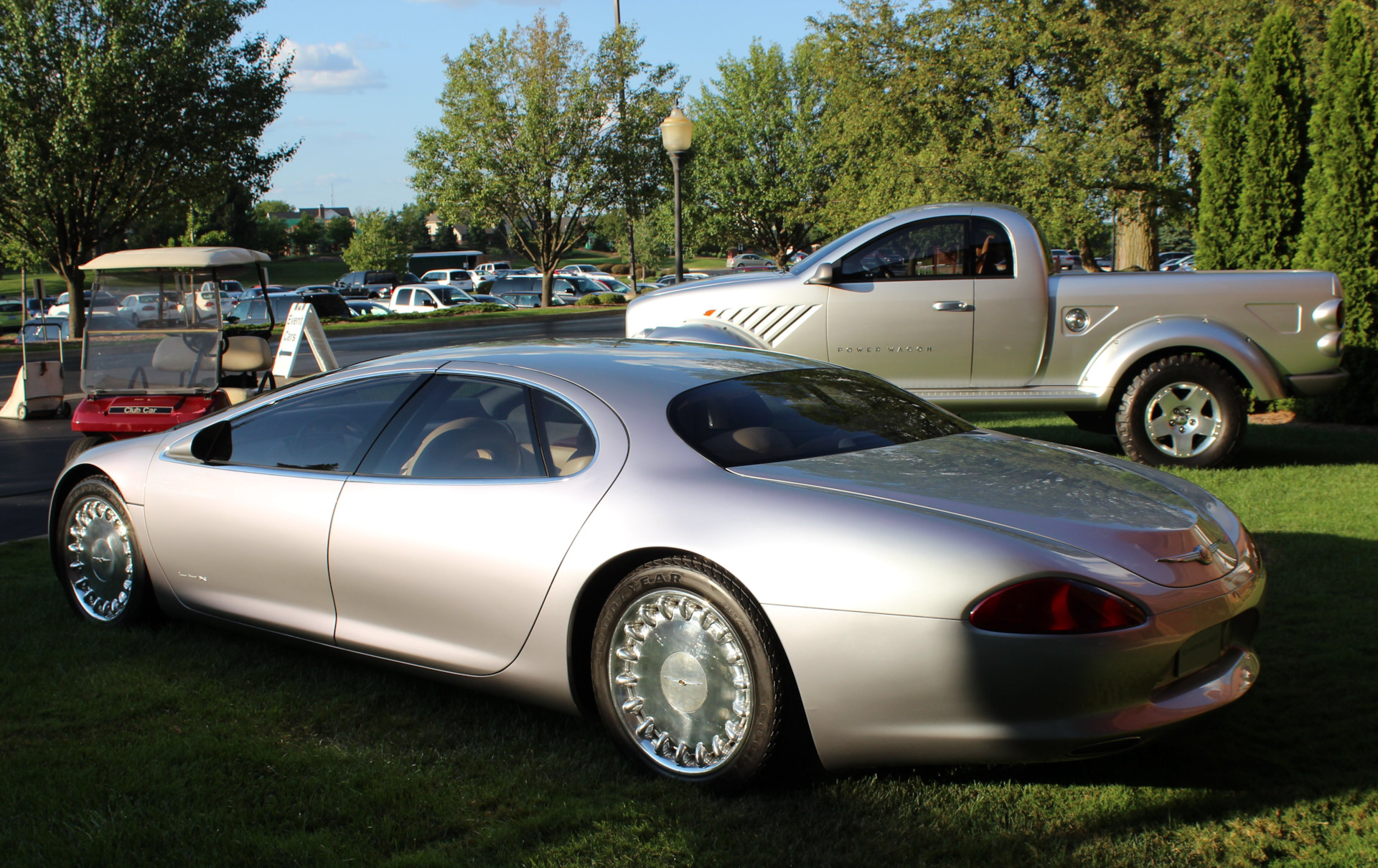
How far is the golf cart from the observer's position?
8.21m

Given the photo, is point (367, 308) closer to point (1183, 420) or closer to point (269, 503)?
point (1183, 420)

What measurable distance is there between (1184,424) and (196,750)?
23.1 ft

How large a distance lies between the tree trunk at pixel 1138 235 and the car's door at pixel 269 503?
62.2ft

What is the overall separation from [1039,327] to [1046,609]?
583cm

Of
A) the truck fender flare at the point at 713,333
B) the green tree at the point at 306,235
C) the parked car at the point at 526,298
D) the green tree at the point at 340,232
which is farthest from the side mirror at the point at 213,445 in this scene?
the green tree at the point at 306,235

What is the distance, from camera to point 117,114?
84.2ft

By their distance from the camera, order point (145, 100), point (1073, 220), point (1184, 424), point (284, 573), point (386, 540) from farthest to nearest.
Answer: point (145, 100) < point (1073, 220) < point (1184, 424) < point (284, 573) < point (386, 540)

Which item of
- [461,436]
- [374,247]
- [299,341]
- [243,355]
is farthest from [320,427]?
[374,247]

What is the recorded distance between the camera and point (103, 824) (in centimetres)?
302

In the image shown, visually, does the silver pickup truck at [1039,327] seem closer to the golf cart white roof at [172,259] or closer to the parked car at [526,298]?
the golf cart white roof at [172,259]

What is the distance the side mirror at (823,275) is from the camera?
27.6 feet

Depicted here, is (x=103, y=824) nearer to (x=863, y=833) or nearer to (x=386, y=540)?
(x=386, y=540)

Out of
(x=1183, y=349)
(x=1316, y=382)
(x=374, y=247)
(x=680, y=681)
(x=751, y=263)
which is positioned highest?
(x=374, y=247)

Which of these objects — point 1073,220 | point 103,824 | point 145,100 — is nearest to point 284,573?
A: point 103,824
